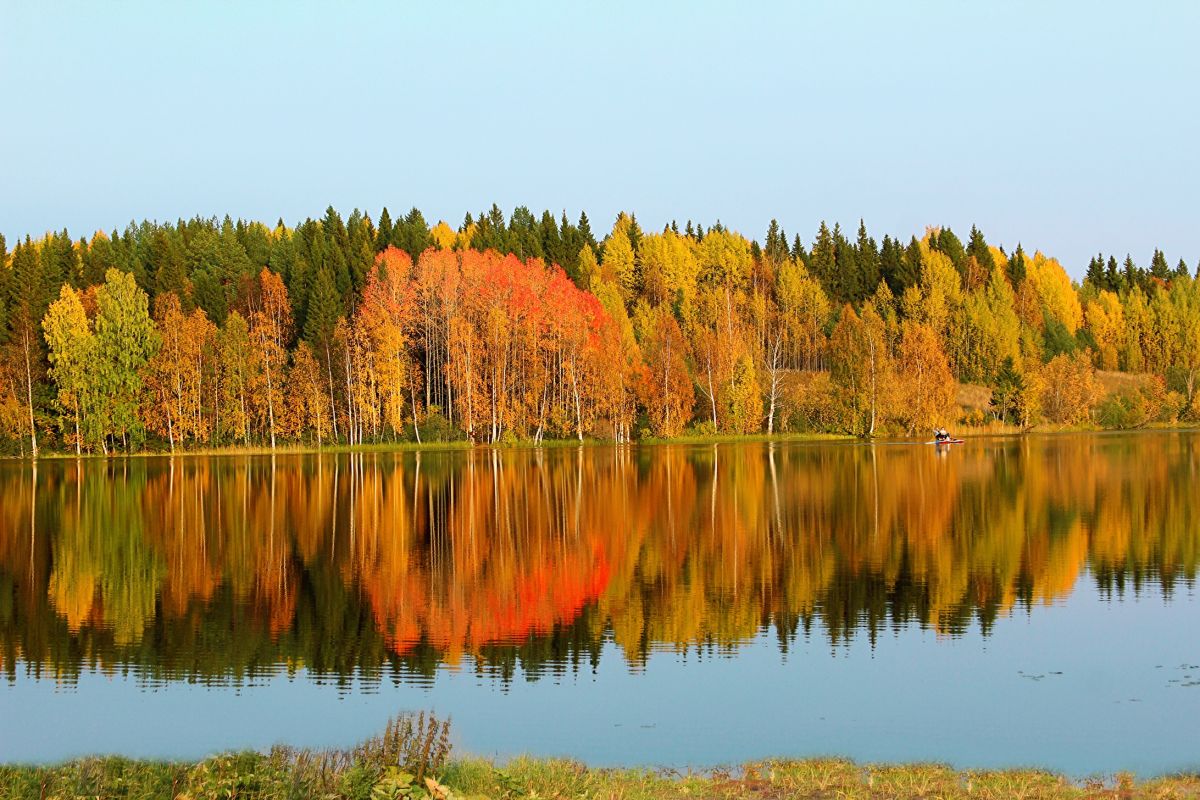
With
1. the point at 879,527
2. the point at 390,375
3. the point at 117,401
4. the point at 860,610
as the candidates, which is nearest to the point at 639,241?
the point at 390,375

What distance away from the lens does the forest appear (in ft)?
282

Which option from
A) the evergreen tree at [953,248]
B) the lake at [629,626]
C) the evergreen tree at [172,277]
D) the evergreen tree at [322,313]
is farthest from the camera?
the evergreen tree at [953,248]

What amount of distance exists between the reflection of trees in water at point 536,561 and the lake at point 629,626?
0.38 ft

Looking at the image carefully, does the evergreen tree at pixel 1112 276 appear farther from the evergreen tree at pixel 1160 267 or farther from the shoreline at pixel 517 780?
the shoreline at pixel 517 780

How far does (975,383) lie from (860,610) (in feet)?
348

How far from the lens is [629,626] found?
19828mm

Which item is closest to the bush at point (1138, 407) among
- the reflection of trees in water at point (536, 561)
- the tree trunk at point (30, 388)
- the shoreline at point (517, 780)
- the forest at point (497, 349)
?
the forest at point (497, 349)

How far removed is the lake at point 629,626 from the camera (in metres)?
A: 13.8

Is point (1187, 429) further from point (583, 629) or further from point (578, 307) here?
point (583, 629)

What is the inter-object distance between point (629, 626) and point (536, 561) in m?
7.80

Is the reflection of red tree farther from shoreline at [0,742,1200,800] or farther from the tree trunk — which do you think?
the tree trunk

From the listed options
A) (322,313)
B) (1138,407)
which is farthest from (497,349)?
(1138,407)

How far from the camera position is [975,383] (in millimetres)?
121000

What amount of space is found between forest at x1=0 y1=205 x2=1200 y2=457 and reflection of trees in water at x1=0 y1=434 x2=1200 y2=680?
34072 mm
